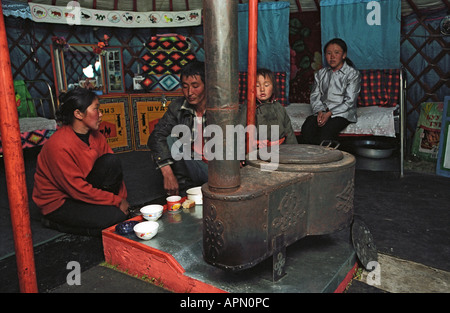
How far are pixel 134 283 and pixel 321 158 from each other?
1.04 m

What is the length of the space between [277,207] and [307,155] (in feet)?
1.18

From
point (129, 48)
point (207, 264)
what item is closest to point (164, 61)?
point (129, 48)

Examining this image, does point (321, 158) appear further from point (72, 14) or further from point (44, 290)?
point (72, 14)

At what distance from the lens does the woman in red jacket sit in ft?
6.66

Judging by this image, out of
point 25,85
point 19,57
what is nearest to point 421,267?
point 25,85

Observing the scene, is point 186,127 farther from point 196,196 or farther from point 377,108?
point 377,108

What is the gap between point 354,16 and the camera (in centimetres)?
407

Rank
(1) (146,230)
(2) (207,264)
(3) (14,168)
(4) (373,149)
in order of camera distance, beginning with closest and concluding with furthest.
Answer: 1. (3) (14,168)
2. (2) (207,264)
3. (1) (146,230)
4. (4) (373,149)

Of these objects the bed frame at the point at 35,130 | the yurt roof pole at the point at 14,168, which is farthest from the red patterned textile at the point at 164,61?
the yurt roof pole at the point at 14,168

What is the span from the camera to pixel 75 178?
2.03m

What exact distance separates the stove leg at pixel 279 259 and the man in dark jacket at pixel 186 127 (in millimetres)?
1056

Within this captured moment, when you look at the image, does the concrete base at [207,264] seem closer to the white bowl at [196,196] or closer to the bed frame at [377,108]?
the white bowl at [196,196]

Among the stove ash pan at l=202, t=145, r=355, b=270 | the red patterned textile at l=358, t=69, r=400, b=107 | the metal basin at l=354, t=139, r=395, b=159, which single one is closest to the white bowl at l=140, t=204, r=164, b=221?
the stove ash pan at l=202, t=145, r=355, b=270

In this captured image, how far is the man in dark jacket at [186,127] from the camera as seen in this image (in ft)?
7.26
